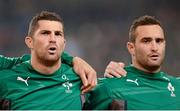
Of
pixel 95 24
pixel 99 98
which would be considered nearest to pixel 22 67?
pixel 99 98

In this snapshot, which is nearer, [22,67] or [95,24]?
[22,67]

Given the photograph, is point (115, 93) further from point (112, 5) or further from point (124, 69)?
point (112, 5)

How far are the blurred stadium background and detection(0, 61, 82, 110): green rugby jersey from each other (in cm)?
226

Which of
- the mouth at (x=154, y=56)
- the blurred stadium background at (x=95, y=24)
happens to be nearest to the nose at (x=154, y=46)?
the mouth at (x=154, y=56)

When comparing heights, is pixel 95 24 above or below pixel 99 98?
above

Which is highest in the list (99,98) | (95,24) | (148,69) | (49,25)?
(49,25)

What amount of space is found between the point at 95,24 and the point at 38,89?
2.79 m

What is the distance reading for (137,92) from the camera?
2.30 metres

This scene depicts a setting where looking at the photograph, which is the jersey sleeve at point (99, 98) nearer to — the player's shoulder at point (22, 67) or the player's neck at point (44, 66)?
the player's neck at point (44, 66)

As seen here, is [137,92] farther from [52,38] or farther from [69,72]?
[52,38]

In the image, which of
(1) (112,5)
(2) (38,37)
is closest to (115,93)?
(2) (38,37)

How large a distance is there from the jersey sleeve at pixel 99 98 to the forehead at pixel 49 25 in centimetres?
40

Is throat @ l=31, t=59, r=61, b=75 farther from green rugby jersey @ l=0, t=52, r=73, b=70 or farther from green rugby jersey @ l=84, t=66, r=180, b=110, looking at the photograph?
green rugby jersey @ l=84, t=66, r=180, b=110

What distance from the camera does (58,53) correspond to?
2262 millimetres
